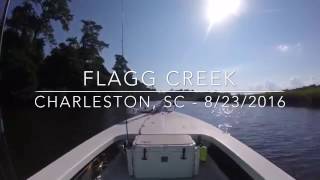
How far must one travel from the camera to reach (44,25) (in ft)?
94.4

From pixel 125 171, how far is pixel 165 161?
88 cm

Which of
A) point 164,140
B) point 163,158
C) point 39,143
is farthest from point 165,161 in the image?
point 39,143

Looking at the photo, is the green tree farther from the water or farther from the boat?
the boat

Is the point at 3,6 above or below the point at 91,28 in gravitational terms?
below

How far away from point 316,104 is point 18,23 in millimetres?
24359

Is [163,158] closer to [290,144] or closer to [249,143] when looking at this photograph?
[249,143]

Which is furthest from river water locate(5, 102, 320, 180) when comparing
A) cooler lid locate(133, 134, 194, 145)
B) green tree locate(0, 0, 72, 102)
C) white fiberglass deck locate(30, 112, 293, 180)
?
green tree locate(0, 0, 72, 102)

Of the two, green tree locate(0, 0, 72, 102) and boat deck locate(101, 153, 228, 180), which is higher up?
green tree locate(0, 0, 72, 102)

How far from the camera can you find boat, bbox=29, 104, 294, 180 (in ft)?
10.7

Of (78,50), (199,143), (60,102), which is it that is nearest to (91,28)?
(78,50)

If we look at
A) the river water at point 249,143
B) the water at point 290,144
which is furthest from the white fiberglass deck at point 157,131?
the water at point 290,144

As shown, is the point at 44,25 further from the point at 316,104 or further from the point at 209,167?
the point at 209,167

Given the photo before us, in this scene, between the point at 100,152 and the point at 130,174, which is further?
the point at 100,152

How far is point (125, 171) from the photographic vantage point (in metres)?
4.54
